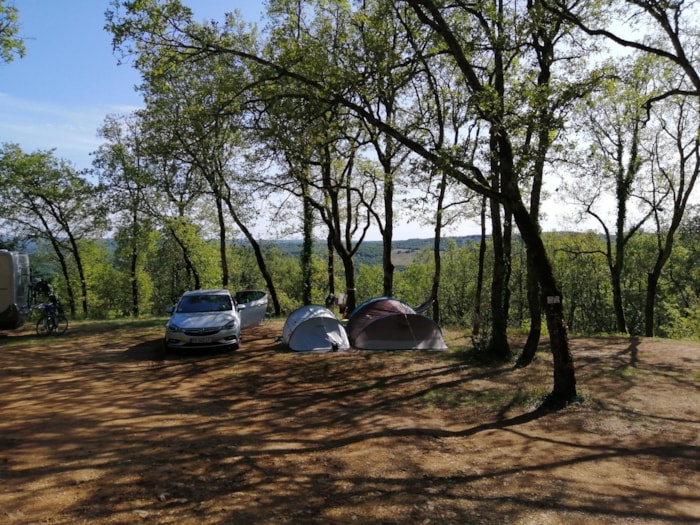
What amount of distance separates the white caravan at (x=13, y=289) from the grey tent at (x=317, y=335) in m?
7.95

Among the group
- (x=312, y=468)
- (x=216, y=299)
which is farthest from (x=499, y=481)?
(x=216, y=299)

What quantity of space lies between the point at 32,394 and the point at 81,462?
13.2 feet

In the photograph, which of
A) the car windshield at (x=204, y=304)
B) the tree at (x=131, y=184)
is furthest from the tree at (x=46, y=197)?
the car windshield at (x=204, y=304)

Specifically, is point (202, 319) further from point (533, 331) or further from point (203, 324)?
point (533, 331)

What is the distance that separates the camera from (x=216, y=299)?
13312 millimetres

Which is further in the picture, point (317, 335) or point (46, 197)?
point (46, 197)

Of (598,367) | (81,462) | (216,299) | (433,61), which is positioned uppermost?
(433,61)

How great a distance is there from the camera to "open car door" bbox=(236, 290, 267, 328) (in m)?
16.9

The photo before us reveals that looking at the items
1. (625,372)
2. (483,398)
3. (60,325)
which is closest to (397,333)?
(483,398)

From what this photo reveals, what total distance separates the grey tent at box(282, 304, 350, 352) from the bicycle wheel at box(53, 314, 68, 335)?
792 cm

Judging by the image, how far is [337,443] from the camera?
5934 millimetres

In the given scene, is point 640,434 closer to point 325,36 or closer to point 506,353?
point 506,353

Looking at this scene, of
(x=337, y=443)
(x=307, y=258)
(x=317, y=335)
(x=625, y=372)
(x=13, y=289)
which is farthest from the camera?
(x=307, y=258)

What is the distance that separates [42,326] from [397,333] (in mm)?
11448
